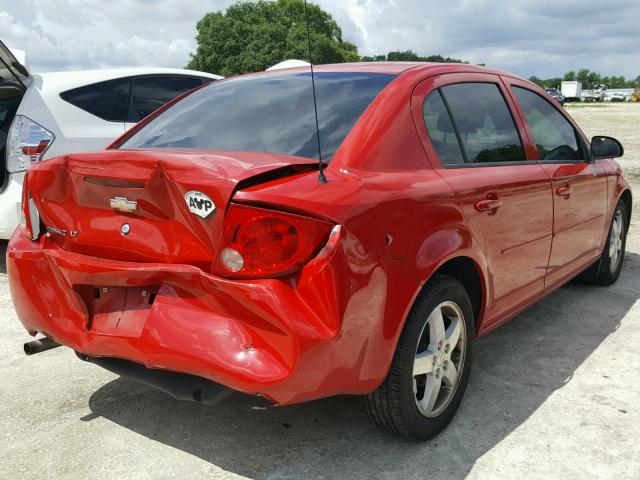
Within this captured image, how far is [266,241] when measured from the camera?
2209 mm

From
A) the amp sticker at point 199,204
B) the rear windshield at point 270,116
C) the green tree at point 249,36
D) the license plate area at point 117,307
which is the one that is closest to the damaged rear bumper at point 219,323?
the license plate area at point 117,307

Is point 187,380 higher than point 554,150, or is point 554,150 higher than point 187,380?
point 554,150

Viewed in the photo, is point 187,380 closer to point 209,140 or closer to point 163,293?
point 163,293

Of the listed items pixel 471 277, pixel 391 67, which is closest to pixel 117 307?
pixel 471 277

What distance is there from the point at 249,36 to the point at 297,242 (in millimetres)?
62887

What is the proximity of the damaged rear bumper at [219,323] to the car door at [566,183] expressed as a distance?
6.42ft

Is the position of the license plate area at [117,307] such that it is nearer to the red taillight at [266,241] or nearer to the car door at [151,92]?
the red taillight at [266,241]

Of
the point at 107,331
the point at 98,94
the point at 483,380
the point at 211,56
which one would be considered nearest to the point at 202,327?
the point at 107,331

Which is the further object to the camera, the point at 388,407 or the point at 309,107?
the point at 309,107

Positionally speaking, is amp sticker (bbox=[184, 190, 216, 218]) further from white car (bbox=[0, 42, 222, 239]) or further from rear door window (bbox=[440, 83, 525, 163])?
white car (bbox=[0, 42, 222, 239])

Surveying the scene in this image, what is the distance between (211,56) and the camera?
65312 millimetres

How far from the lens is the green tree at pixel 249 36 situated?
56906mm

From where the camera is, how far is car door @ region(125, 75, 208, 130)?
19.8ft

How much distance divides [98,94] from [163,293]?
13.0ft
